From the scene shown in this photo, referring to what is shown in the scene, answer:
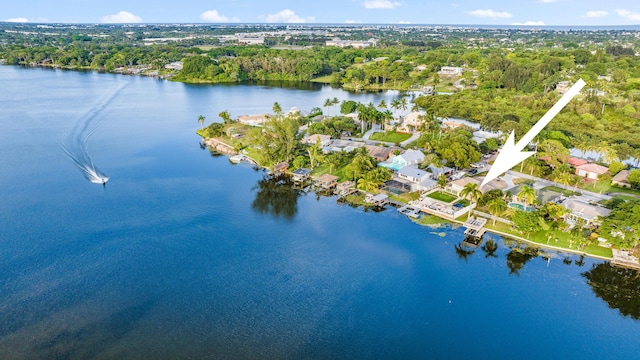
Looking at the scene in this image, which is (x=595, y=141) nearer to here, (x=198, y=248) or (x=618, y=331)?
(x=618, y=331)

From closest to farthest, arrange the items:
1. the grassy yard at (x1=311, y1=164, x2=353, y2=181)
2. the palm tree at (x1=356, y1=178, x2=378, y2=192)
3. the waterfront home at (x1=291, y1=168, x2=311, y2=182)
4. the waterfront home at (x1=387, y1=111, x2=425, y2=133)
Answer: the palm tree at (x1=356, y1=178, x2=378, y2=192)
the grassy yard at (x1=311, y1=164, x2=353, y2=181)
the waterfront home at (x1=291, y1=168, x2=311, y2=182)
the waterfront home at (x1=387, y1=111, x2=425, y2=133)

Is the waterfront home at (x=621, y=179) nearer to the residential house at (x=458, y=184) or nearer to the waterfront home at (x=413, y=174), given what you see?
the residential house at (x=458, y=184)

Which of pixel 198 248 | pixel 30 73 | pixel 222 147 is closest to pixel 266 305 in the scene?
pixel 198 248

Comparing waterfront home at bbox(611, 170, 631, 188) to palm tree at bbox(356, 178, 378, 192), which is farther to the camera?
waterfront home at bbox(611, 170, 631, 188)

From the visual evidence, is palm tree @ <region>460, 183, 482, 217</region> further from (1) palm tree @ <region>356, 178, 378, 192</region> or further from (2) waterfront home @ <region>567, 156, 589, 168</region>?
(2) waterfront home @ <region>567, 156, 589, 168</region>

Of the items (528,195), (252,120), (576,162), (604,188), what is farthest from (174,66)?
(604,188)

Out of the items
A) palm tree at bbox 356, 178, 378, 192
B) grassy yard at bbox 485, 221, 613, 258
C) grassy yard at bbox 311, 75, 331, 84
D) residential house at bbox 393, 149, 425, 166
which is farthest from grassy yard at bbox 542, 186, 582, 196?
grassy yard at bbox 311, 75, 331, 84

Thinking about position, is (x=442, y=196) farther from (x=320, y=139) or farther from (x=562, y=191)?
(x=320, y=139)
